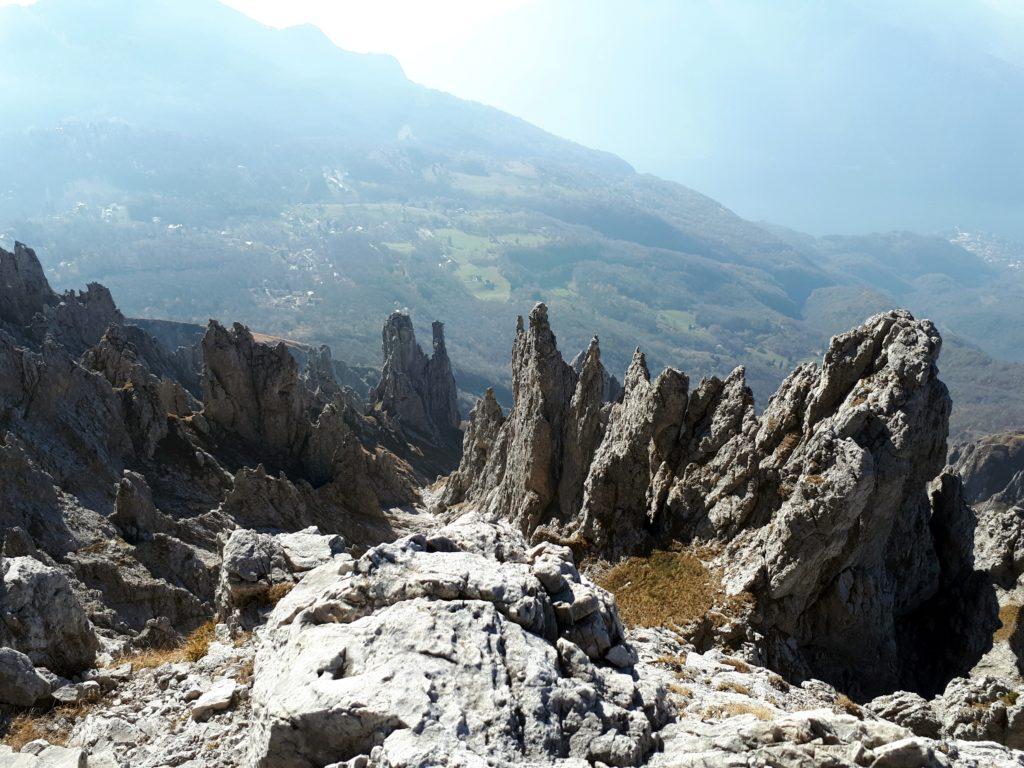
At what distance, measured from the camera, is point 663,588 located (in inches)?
1280

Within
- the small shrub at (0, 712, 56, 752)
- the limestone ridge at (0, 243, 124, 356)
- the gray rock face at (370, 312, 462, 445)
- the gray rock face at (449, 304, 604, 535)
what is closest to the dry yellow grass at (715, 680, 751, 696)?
the small shrub at (0, 712, 56, 752)

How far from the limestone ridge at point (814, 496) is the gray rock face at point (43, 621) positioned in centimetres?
2365

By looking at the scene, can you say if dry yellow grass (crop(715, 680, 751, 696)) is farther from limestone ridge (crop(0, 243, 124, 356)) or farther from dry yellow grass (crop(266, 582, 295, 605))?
limestone ridge (crop(0, 243, 124, 356))

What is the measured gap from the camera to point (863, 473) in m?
29.8

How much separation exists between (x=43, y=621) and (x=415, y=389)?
351 ft

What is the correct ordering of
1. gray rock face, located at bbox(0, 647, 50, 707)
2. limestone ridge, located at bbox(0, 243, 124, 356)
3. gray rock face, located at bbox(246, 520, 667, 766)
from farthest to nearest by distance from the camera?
limestone ridge, located at bbox(0, 243, 124, 356), gray rock face, located at bbox(0, 647, 50, 707), gray rock face, located at bbox(246, 520, 667, 766)

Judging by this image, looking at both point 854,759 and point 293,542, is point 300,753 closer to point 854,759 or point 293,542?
point 854,759

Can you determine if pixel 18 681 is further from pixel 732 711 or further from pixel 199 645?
pixel 732 711

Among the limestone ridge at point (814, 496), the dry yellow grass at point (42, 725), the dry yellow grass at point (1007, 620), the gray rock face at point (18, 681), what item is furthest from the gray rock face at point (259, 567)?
the dry yellow grass at point (1007, 620)

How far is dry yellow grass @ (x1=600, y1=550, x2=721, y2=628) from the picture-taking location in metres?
30.0

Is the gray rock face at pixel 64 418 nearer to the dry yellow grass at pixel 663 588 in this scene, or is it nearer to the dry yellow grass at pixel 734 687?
the dry yellow grass at pixel 663 588

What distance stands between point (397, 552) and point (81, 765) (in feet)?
23.1

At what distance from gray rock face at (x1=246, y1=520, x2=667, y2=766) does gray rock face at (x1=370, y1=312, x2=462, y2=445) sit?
97961mm

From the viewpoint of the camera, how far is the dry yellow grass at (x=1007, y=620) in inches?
1334
